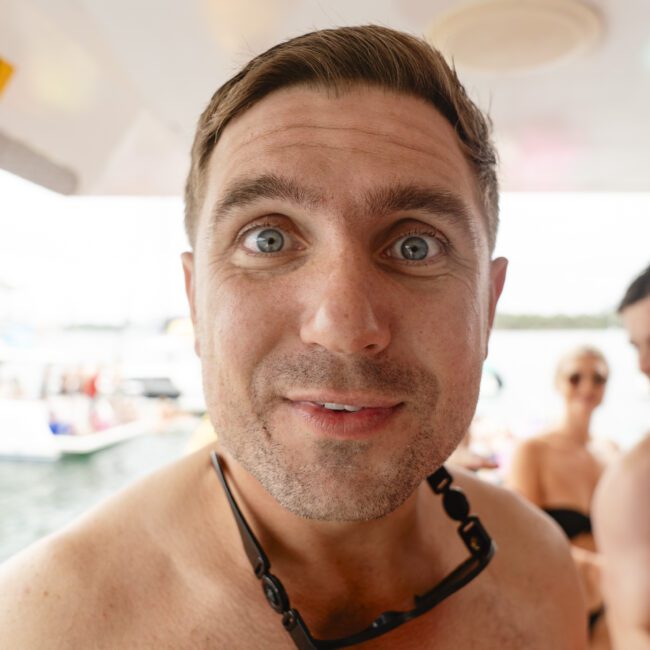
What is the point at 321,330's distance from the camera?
73 centimetres

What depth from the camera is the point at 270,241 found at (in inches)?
33.6

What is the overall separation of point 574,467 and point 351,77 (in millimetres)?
2403

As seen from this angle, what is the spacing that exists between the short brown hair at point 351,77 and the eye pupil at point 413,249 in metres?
0.22

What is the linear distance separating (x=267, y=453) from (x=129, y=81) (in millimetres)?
1445

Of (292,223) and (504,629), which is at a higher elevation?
(292,223)

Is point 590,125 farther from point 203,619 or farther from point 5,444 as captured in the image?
point 5,444

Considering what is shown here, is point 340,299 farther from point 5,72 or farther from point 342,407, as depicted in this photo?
point 5,72

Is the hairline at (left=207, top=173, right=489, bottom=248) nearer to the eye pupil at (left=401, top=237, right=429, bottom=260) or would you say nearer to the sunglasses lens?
the eye pupil at (left=401, top=237, right=429, bottom=260)

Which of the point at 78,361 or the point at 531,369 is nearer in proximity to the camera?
the point at 78,361

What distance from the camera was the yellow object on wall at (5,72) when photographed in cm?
131

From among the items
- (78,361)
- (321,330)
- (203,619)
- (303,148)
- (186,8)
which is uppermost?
(186,8)

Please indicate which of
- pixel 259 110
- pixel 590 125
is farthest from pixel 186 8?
pixel 590 125

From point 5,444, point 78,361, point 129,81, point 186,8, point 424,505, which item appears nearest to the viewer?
point 424,505

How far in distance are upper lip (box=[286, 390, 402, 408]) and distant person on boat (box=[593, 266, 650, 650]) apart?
1.17m
